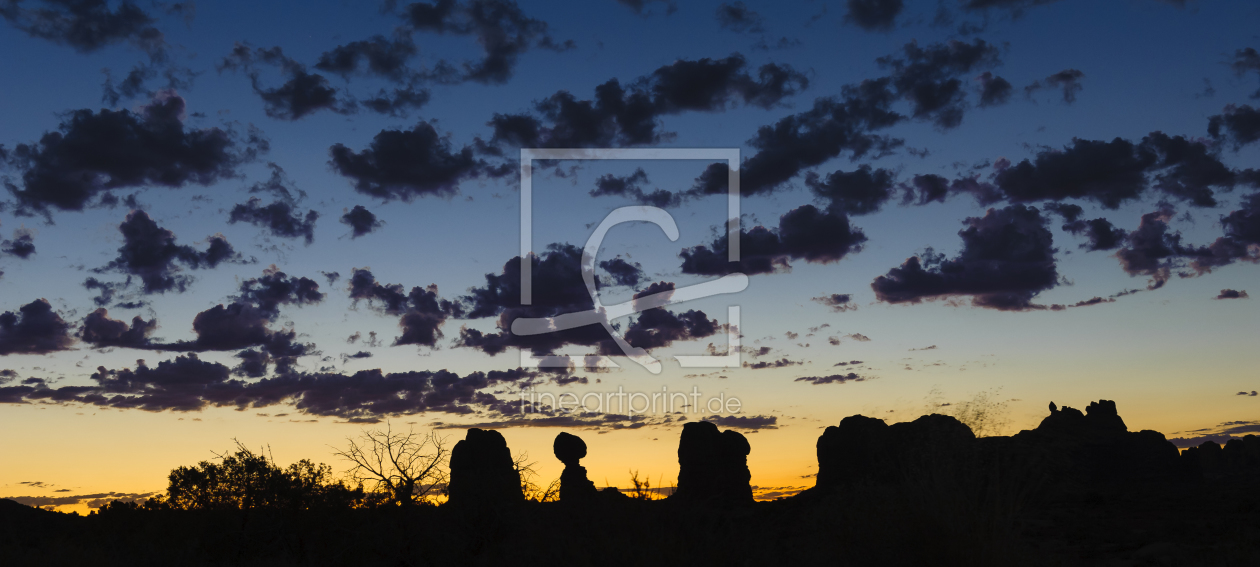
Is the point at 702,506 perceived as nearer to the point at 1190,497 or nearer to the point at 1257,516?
the point at 1257,516

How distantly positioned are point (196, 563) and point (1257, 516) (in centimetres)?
5782

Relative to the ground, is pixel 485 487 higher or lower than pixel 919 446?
lower

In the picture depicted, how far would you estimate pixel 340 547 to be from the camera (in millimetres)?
22547

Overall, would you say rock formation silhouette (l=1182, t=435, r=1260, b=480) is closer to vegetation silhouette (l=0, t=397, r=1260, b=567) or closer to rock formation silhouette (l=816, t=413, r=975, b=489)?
vegetation silhouette (l=0, t=397, r=1260, b=567)

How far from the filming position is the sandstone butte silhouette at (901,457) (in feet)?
59.6

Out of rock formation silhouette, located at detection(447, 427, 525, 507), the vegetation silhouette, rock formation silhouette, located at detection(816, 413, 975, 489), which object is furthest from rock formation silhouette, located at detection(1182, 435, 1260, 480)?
rock formation silhouette, located at detection(447, 427, 525, 507)

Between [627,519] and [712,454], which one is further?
[712,454]

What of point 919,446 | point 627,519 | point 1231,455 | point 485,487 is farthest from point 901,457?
point 1231,455

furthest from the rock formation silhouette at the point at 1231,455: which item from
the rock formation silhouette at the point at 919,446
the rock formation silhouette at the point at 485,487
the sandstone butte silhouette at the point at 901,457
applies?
the rock formation silhouette at the point at 485,487

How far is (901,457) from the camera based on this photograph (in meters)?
21.2

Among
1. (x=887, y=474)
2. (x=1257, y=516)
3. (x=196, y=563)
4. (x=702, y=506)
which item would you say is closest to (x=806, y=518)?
(x=702, y=506)

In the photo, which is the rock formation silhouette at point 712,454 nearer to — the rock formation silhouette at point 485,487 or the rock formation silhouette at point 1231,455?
the rock formation silhouette at point 485,487

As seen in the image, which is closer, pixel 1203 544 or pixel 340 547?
pixel 340 547

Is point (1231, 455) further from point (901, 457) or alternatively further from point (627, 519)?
point (627, 519)
